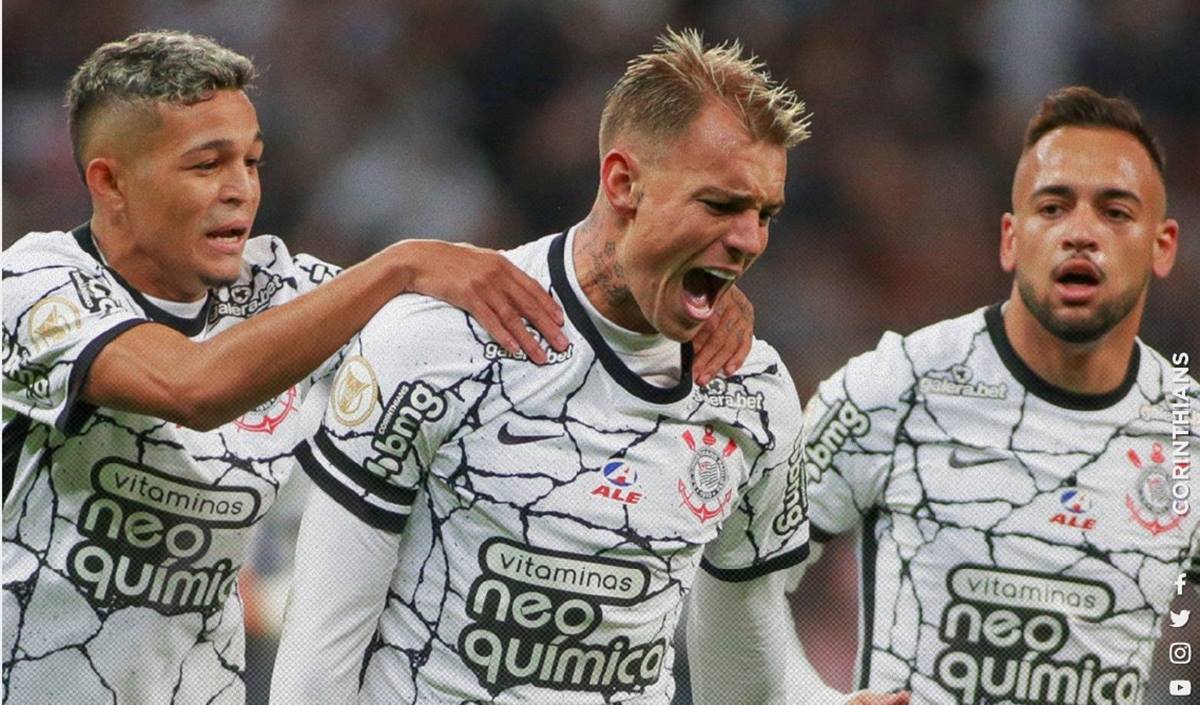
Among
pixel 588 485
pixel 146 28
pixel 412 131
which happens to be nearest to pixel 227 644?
pixel 588 485

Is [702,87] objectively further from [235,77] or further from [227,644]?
[227,644]

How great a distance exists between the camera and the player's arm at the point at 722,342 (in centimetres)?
271

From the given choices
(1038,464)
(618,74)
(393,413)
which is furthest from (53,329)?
(618,74)

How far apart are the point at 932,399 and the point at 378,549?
4.27 ft

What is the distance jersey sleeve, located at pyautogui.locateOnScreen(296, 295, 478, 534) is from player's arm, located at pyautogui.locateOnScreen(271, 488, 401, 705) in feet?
0.10

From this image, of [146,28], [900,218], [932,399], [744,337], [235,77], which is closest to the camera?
[744,337]

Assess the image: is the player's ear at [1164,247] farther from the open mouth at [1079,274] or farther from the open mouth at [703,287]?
the open mouth at [703,287]

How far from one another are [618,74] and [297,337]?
462 cm

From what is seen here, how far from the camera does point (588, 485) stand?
2576 mm

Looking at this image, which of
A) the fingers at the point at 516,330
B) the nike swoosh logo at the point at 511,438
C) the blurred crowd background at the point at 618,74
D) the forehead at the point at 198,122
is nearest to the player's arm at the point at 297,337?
the fingers at the point at 516,330

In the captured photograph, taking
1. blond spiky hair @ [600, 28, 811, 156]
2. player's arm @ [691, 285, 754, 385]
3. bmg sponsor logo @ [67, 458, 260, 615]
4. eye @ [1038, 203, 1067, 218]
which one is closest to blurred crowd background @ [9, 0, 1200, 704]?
eye @ [1038, 203, 1067, 218]

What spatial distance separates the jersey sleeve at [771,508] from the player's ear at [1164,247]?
101cm

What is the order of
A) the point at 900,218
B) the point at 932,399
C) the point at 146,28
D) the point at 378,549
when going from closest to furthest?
1. the point at 378,549
2. the point at 932,399
3. the point at 900,218
4. the point at 146,28

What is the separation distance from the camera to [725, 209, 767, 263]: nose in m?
2.54
